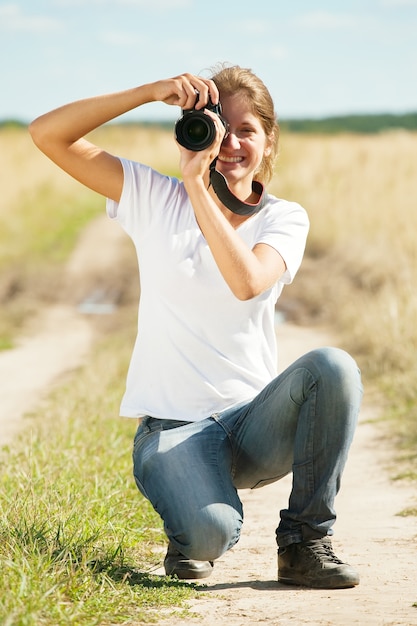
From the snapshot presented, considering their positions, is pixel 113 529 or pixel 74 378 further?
pixel 74 378

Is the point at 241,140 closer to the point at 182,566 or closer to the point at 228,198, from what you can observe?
the point at 228,198

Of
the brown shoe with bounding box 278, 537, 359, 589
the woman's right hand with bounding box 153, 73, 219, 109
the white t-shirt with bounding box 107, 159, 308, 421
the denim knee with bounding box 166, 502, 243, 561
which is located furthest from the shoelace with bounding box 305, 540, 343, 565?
the woman's right hand with bounding box 153, 73, 219, 109

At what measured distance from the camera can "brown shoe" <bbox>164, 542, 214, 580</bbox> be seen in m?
3.31

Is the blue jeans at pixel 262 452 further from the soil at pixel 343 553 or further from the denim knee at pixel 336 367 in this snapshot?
the soil at pixel 343 553

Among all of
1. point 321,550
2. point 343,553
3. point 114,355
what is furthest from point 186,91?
point 114,355

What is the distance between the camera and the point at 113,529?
3.55 m

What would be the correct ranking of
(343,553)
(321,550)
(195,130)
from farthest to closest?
1. (343,553)
2. (321,550)
3. (195,130)

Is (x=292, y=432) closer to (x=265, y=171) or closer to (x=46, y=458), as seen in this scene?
(x=265, y=171)

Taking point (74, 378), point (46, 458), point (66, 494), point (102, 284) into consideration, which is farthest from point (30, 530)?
point (102, 284)

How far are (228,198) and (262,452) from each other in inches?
30.2

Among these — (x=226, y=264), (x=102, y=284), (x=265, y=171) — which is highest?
(x=265, y=171)

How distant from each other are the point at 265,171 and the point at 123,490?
137 centimetres

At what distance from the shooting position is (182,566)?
3312mm

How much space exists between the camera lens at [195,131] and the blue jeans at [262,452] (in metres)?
0.68
